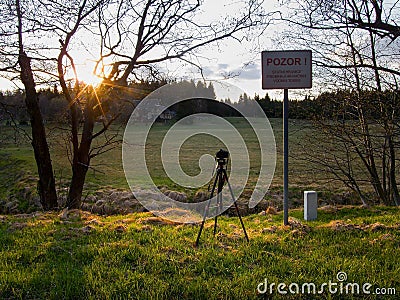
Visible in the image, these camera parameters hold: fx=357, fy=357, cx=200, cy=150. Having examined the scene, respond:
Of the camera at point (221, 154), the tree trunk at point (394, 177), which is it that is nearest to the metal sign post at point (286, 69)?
the camera at point (221, 154)

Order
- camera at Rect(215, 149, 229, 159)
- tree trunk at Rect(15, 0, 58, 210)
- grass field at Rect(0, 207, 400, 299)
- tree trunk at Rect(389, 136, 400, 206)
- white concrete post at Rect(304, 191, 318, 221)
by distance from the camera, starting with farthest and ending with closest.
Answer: tree trunk at Rect(389, 136, 400, 206)
tree trunk at Rect(15, 0, 58, 210)
white concrete post at Rect(304, 191, 318, 221)
camera at Rect(215, 149, 229, 159)
grass field at Rect(0, 207, 400, 299)

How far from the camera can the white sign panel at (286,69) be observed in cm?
518

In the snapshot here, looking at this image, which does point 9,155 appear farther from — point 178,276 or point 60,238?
point 178,276

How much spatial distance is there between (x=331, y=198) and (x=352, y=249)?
24.3 feet

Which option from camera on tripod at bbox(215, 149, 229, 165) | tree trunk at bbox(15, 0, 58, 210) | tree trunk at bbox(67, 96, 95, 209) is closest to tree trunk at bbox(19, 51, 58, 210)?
tree trunk at bbox(15, 0, 58, 210)

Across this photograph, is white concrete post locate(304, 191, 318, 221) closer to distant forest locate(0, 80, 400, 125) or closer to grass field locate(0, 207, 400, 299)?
grass field locate(0, 207, 400, 299)

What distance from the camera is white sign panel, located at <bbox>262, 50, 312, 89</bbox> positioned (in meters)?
5.18

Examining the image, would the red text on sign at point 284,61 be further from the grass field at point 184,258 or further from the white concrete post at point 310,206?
the white concrete post at point 310,206

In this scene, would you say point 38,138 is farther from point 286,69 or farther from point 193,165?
point 286,69

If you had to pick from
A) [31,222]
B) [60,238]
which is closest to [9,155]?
[31,222]

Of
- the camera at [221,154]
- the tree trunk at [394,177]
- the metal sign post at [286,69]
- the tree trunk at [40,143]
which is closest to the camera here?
the camera at [221,154]

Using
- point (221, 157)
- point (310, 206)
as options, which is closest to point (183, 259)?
point (221, 157)

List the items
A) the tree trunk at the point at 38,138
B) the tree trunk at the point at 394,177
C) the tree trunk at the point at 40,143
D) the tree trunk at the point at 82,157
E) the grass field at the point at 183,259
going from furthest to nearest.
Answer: the tree trunk at the point at 82,157 < the tree trunk at the point at 394,177 < the tree trunk at the point at 40,143 < the tree trunk at the point at 38,138 < the grass field at the point at 183,259

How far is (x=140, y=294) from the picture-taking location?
313 cm
